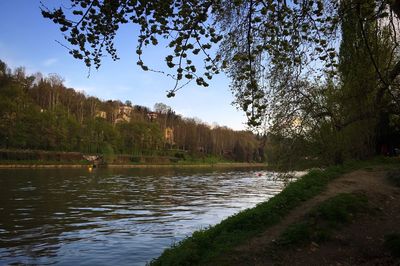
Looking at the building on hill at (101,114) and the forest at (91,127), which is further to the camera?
the building on hill at (101,114)

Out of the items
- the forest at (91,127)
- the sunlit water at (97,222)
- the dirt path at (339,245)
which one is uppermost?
the forest at (91,127)

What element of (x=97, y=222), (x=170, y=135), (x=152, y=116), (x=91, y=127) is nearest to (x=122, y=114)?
(x=152, y=116)

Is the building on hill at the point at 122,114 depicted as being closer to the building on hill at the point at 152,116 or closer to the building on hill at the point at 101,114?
the building on hill at the point at 101,114

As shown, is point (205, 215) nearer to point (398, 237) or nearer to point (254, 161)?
point (398, 237)

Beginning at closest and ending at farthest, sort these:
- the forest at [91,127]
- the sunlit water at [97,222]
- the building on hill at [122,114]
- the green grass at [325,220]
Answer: the green grass at [325,220]
the sunlit water at [97,222]
the forest at [91,127]
the building on hill at [122,114]

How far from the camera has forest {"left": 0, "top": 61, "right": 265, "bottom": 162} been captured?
75.1 metres

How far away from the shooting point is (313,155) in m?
25.9

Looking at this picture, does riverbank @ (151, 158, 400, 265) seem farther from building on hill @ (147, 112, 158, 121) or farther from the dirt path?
building on hill @ (147, 112, 158, 121)

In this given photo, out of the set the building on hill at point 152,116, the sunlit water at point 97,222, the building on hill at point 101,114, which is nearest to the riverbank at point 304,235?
the sunlit water at point 97,222

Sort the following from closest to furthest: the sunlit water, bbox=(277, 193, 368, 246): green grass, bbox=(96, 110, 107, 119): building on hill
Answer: bbox=(277, 193, 368, 246): green grass → the sunlit water → bbox=(96, 110, 107, 119): building on hill

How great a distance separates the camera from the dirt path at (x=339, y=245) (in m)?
9.30

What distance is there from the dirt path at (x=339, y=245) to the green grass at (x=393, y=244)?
0.59 feet

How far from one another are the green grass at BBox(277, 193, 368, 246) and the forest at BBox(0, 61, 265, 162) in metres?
7.34

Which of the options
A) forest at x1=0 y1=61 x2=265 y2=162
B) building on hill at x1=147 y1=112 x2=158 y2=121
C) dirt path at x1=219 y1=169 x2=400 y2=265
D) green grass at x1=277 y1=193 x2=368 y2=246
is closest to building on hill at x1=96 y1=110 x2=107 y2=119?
forest at x1=0 y1=61 x2=265 y2=162
